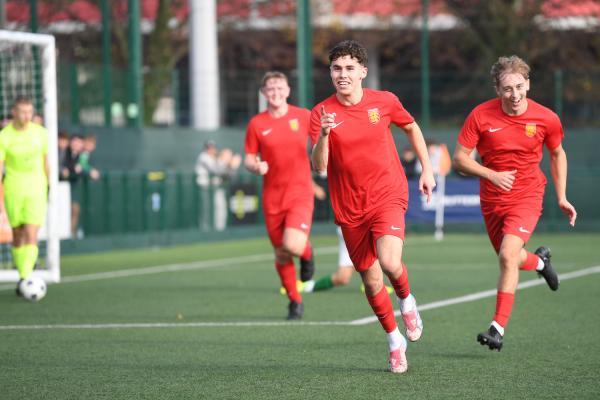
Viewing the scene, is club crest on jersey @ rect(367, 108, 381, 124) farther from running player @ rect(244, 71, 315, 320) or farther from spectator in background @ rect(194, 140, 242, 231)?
spectator in background @ rect(194, 140, 242, 231)

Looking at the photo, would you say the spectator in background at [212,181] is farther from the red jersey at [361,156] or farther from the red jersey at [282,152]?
the red jersey at [361,156]

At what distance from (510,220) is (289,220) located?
2940 millimetres

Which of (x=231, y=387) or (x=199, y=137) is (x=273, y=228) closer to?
(x=231, y=387)

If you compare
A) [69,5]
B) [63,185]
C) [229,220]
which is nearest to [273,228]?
[63,185]

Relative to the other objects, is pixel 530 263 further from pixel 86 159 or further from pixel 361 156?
pixel 86 159

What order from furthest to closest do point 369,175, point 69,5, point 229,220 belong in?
point 69,5
point 229,220
point 369,175

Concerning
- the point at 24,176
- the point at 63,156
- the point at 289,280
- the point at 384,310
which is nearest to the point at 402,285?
the point at 384,310

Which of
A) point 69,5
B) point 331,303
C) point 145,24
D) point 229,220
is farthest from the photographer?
point 145,24

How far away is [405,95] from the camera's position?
2997 cm

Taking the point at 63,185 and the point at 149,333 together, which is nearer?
the point at 149,333

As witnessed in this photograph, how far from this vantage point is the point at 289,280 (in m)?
11.8

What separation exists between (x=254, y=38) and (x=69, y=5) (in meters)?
7.21

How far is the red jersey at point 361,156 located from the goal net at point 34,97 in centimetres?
581

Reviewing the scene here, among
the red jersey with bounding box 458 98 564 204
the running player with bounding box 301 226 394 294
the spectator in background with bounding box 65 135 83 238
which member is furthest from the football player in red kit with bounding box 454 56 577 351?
the spectator in background with bounding box 65 135 83 238
